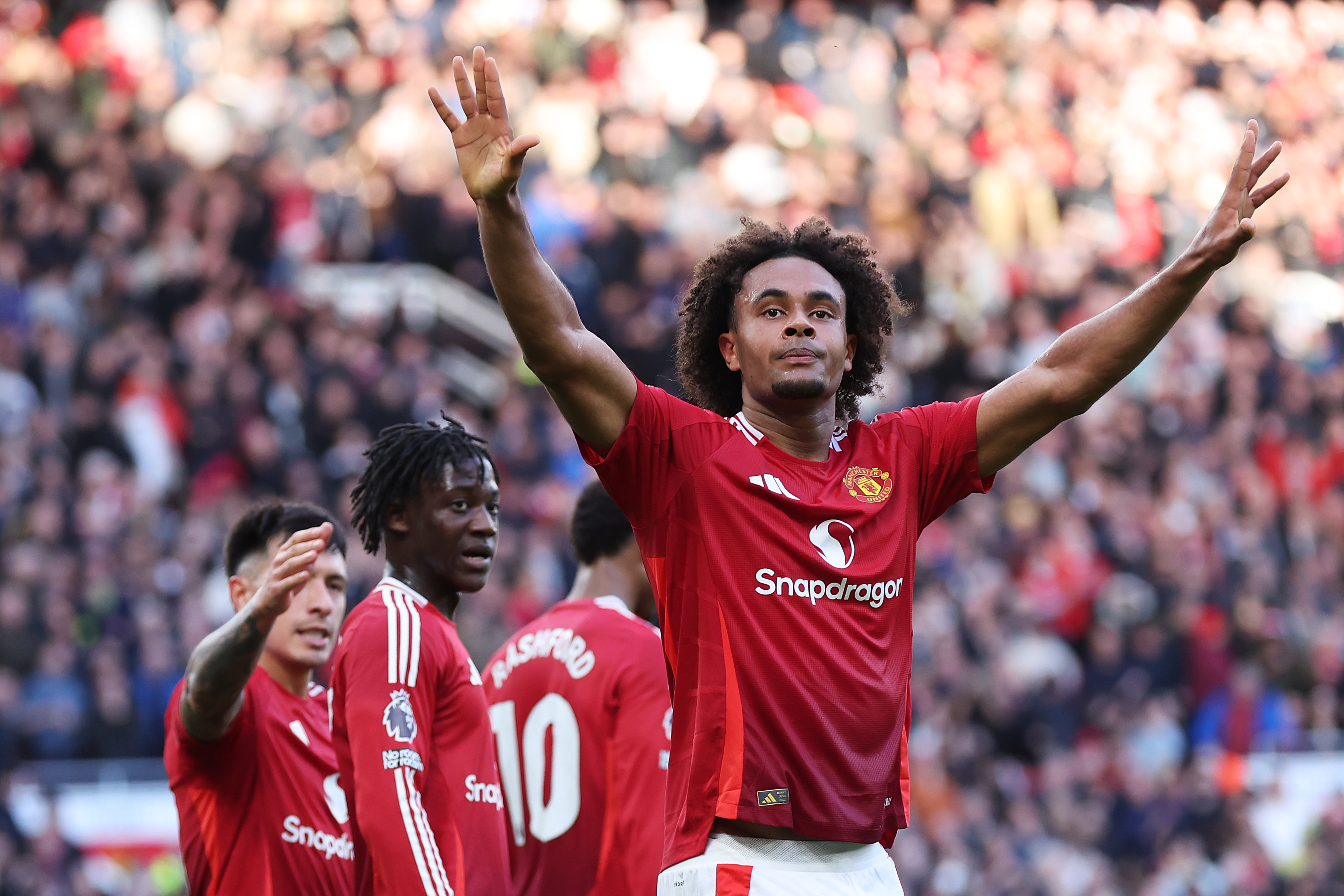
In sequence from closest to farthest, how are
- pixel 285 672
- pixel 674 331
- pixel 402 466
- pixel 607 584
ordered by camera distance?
pixel 402 466 → pixel 285 672 → pixel 607 584 → pixel 674 331

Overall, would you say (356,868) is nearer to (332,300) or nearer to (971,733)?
(971,733)

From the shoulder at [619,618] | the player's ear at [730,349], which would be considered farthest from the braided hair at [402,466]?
the player's ear at [730,349]

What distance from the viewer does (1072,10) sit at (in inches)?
1000

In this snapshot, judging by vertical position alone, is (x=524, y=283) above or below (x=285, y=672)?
above

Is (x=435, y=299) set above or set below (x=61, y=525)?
above

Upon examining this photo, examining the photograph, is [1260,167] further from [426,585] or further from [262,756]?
[262,756]

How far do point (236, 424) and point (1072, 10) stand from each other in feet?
55.4

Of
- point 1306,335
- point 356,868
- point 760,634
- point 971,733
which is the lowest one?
point 971,733

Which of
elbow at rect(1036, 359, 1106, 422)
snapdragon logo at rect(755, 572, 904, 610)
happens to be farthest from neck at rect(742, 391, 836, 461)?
elbow at rect(1036, 359, 1106, 422)

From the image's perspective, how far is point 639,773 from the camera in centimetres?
544

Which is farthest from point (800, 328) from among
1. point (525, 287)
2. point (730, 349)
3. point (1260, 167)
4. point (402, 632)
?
point (402, 632)

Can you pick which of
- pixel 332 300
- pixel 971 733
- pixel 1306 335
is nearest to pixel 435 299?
pixel 332 300

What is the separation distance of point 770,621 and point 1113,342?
122 cm

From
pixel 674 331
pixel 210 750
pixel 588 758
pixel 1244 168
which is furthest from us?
pixel 674 331
